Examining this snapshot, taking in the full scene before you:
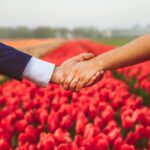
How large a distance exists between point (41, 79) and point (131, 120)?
1123mm

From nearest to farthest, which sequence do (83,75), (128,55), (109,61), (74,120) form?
(128,55) < (109,61) < (83,75) < (74,120)

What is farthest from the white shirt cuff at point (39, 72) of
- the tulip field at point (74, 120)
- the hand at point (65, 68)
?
the tulip field at point (74, 120)

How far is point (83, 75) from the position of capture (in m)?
2.89

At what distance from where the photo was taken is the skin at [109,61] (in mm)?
2463

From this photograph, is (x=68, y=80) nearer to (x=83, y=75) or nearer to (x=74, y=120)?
(x=83, y=75)

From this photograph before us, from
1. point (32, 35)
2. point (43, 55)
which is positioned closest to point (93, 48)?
point (43, 55)

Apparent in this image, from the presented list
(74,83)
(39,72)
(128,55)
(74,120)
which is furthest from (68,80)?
(74,120)

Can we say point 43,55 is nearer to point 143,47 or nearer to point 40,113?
point 40,113

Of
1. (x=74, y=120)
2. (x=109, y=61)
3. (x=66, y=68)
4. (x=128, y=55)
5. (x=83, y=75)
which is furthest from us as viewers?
(x=74, y=120)

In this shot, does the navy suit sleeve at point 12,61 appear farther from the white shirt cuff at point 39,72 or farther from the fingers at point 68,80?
the fingers at point 68,80

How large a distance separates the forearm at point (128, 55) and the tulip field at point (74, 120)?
1.85 feet

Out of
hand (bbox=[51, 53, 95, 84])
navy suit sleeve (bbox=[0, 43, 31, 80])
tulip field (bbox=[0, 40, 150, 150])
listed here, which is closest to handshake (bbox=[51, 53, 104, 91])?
hand (bbox=[51, 53, 95, 84])

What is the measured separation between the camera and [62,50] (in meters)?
13.2

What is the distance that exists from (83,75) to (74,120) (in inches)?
50.0
